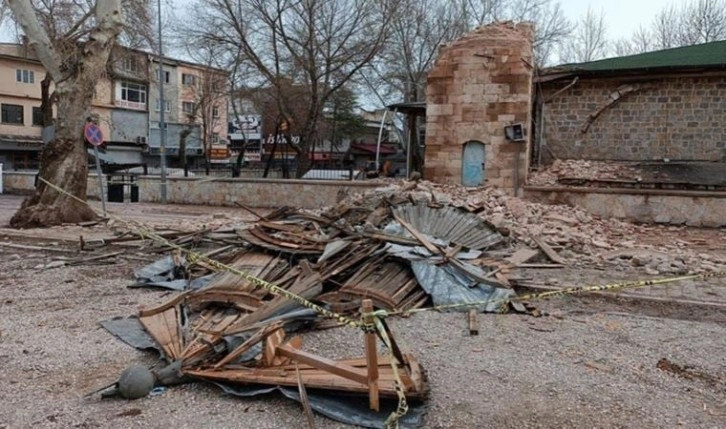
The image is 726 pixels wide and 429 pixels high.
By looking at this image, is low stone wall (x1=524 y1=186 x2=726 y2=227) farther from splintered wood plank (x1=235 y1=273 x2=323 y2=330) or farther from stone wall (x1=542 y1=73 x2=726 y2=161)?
splintered wood plank (x1=235 y1=273 x2=323 y2=330)

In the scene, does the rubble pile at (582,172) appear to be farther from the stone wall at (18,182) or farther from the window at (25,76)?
the window at (25,76)

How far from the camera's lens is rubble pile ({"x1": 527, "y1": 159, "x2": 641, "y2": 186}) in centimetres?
1773

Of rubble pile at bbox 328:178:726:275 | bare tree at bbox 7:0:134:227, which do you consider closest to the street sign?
bare tree at bbox 7:0:134:227

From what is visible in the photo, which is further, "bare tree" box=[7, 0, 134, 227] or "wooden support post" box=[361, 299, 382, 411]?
"bare tree" box=[7, 0, 134, 227]

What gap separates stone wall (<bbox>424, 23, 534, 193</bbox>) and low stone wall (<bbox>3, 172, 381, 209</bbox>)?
2.54 metres

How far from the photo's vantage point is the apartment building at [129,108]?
38438mm

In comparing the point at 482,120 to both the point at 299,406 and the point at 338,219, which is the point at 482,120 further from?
the point at 299,406

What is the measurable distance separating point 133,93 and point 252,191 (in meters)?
33.6

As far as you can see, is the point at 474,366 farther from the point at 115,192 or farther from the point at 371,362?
the point at 115,192

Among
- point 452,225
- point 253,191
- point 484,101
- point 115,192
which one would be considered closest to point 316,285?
point 452,225

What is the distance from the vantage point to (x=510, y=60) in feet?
56.5

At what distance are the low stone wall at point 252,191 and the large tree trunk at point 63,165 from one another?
21.0 ft

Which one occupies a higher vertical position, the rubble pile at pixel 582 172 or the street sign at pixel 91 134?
the street sign at pixel 91 134

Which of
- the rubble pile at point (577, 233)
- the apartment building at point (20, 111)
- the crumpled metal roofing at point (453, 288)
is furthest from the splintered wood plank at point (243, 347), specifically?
the apartment building at point (20, 111)
